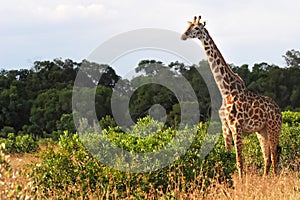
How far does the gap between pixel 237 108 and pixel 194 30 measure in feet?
4.30

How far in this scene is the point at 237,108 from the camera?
8.64 meters

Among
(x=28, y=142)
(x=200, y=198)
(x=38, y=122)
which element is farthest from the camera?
(x=38, y=122)

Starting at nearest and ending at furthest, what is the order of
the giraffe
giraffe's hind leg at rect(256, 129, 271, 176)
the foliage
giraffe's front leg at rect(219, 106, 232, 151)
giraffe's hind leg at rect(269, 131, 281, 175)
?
the giraffe < giraffe's front leg at rect(219, 106, 232, 151) < giraffe's hind leg at rect(269, 131, 281, 175) < giraffe's hind leg at rect(256, 129, 271, 176) < the foliage

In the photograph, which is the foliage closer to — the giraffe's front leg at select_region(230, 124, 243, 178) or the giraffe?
the giraffe

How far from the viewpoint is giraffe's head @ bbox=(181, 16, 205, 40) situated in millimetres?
8484

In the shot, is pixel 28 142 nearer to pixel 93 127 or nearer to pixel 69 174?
pixel 93 127

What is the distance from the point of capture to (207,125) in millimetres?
9359

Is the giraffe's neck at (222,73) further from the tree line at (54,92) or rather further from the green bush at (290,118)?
the tree line at (54,92)

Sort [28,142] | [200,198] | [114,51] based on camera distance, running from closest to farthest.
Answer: [200,198]
[114,51]
[28,142]

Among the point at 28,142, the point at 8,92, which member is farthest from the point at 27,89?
the point at 28,142

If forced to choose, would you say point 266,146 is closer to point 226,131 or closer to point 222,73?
point 226,131

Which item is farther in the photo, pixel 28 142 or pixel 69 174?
pixel 28 142

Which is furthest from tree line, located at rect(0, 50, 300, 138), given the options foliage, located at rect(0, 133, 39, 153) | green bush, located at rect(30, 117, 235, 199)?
green bush, located at rect(30, 117, 235, 199)

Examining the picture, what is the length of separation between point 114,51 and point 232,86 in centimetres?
191
